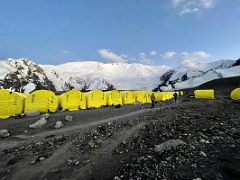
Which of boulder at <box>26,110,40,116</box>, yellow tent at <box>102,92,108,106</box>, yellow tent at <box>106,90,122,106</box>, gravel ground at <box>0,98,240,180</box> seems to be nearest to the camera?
gravel ground at <box>0,98,240,180</box>

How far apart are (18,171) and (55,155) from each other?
1.40 m

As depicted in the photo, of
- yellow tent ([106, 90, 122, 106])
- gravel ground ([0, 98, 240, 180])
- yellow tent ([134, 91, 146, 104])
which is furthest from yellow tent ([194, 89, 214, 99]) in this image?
gravel ground ([0, 98, 240, 180])

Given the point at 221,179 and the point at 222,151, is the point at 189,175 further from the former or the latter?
the point at 222,151

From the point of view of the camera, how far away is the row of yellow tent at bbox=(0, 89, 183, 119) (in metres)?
19.5

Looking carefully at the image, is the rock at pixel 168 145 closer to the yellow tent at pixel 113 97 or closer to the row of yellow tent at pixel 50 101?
the row of yellow tent at pixel 50 101

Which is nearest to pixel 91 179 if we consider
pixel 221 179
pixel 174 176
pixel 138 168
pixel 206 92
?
pixel 138 168

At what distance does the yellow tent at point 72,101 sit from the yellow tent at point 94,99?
0.75 m

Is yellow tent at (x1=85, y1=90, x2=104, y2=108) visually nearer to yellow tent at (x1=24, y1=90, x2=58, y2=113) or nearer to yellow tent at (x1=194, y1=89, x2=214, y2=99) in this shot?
yellow tent at (x1=24, y1=90, x2=58, y2=113)

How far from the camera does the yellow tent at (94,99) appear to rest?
26.3 metres

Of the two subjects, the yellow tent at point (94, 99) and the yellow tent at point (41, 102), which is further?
the yellow tent at point (94, 99)

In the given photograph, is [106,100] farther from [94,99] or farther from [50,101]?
[50,101]

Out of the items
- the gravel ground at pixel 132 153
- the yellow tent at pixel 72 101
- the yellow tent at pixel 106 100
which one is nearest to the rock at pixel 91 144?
the gravel ground at pixel 132 153

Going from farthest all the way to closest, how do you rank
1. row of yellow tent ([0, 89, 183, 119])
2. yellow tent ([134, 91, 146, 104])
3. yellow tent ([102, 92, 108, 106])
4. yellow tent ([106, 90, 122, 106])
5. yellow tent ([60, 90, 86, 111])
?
yellow tent ([134, 91, 146, 104]) < yellow tent ([106, 90, 122, 106]) < yellow tent ([102, 92, 108, 106]) < yellow tent ([60, 90, 86, 111]) < row of yellow tent ([0, 89, 183, 119])

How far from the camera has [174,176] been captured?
6.50 metres
